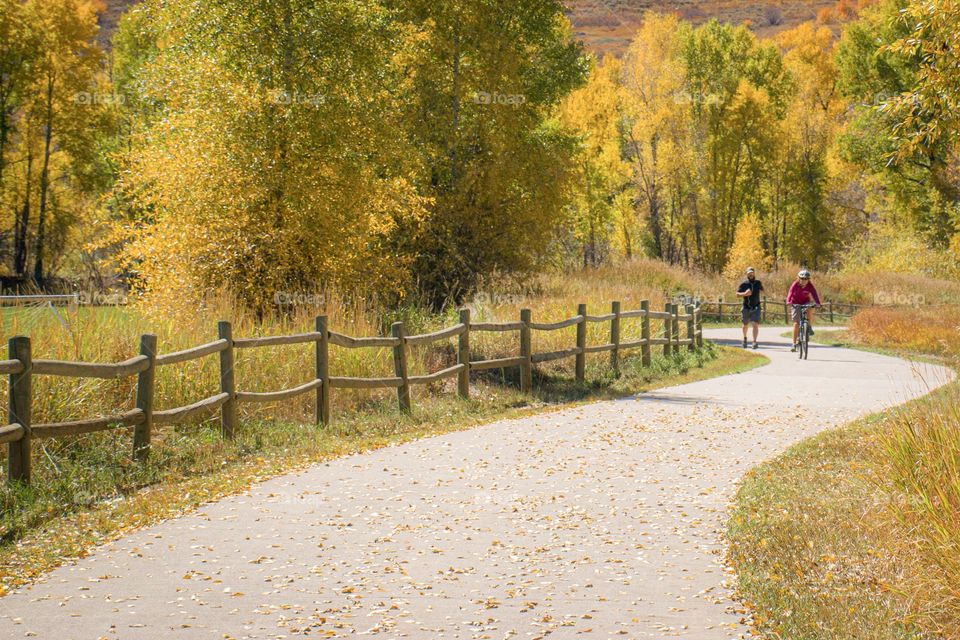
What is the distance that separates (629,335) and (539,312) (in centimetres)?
225

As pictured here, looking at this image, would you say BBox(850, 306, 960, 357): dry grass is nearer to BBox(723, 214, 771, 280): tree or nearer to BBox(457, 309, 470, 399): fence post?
BBox(457, 309, 470, 399): fence post

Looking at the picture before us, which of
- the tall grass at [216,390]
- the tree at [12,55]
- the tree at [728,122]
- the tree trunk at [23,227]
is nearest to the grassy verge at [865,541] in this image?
the tall grass at [216,390]

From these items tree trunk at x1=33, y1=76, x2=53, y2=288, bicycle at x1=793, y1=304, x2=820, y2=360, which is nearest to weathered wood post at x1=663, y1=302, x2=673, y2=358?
bicycle at x1=793, y1=304, x2=820, y2=360

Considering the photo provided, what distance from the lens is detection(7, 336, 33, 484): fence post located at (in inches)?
342

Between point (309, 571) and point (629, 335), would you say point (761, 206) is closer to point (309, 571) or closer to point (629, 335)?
point (629, 335)

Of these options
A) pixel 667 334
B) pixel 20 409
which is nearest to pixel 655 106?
pixel 667 334

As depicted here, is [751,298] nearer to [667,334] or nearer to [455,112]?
[667,334]

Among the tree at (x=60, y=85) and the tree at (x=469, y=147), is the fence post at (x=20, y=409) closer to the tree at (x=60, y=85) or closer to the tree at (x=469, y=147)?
the tree at (x=469, y=147)

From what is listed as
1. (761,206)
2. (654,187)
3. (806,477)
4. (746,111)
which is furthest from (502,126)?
(761,206)

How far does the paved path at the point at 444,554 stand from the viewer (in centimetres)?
570

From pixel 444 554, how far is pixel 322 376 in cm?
631

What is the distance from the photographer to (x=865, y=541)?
6707 mm

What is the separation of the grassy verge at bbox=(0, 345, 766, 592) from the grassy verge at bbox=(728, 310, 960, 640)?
15.3 feet

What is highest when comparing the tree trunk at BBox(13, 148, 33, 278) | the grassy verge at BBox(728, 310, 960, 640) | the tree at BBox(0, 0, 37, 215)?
the tree at BBox(0, 0, 37, 215)
